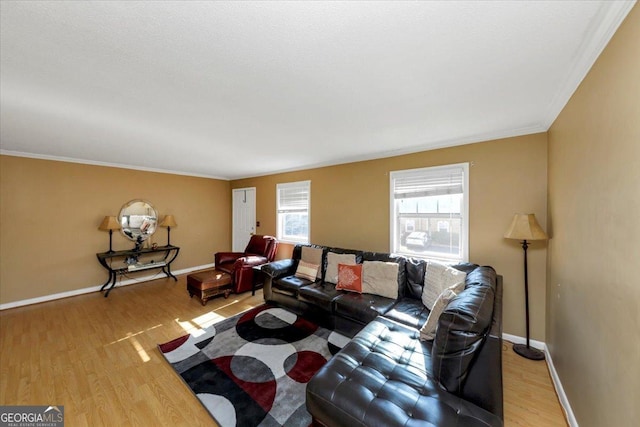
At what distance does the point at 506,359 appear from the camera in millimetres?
2391

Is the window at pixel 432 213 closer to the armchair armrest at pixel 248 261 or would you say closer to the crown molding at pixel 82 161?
the armchair armrest at pixel 248 261

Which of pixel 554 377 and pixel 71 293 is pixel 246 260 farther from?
pixel 554 377

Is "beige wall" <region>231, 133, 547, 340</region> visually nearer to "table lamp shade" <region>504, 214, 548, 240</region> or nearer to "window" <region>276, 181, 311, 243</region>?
"table lamp shade" <region>504, 214, 548, 240</region>

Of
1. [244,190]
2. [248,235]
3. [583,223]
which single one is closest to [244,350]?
[583,223]

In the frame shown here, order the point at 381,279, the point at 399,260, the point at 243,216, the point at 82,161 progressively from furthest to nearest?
the point at 243,216, the point at 82,161, the point at 399,260, the point at 381,279

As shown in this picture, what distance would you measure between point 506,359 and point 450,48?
113 inches

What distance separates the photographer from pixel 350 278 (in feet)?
9.95

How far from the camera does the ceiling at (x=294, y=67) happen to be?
1.08 meters

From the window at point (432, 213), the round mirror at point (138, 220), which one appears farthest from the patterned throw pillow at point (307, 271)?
the round mirror at point (138, 220)

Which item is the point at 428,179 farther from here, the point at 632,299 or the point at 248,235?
the point at 248,235

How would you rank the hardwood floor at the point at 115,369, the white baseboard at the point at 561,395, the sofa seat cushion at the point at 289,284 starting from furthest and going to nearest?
the sofa seat cushion at the point at 289,284
the hardwood floor at the point at 115,369
the white baseboard at the point at 561,395

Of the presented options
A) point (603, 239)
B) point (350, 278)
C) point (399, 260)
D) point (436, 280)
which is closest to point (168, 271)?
point (350, 278)

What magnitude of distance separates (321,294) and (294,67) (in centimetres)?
240

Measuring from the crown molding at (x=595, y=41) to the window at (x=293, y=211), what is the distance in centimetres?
351
